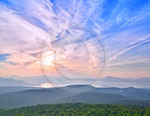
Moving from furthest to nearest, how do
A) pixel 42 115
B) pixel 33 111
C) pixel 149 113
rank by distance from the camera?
1. pixel 33 111
2. pixel 42 115
3. pixel 149 113

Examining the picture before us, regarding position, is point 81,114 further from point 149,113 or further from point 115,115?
point 149,113

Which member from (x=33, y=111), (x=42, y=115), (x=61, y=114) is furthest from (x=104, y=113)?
(x=33, y=111)

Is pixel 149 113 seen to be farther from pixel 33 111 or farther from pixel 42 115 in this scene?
pixel 33 111

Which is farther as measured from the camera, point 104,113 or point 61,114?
point 61,114

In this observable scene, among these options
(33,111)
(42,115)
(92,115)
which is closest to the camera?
(92,115)

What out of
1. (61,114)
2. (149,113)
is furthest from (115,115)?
(61,114)

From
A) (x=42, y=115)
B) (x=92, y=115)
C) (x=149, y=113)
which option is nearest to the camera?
(x=149, y=113)

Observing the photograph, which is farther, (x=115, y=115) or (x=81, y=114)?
(x=81, y=114)

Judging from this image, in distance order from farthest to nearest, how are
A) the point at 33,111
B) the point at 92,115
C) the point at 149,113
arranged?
1. the point at 33,111
2. the point at 92,115
3. the point at 149,113
